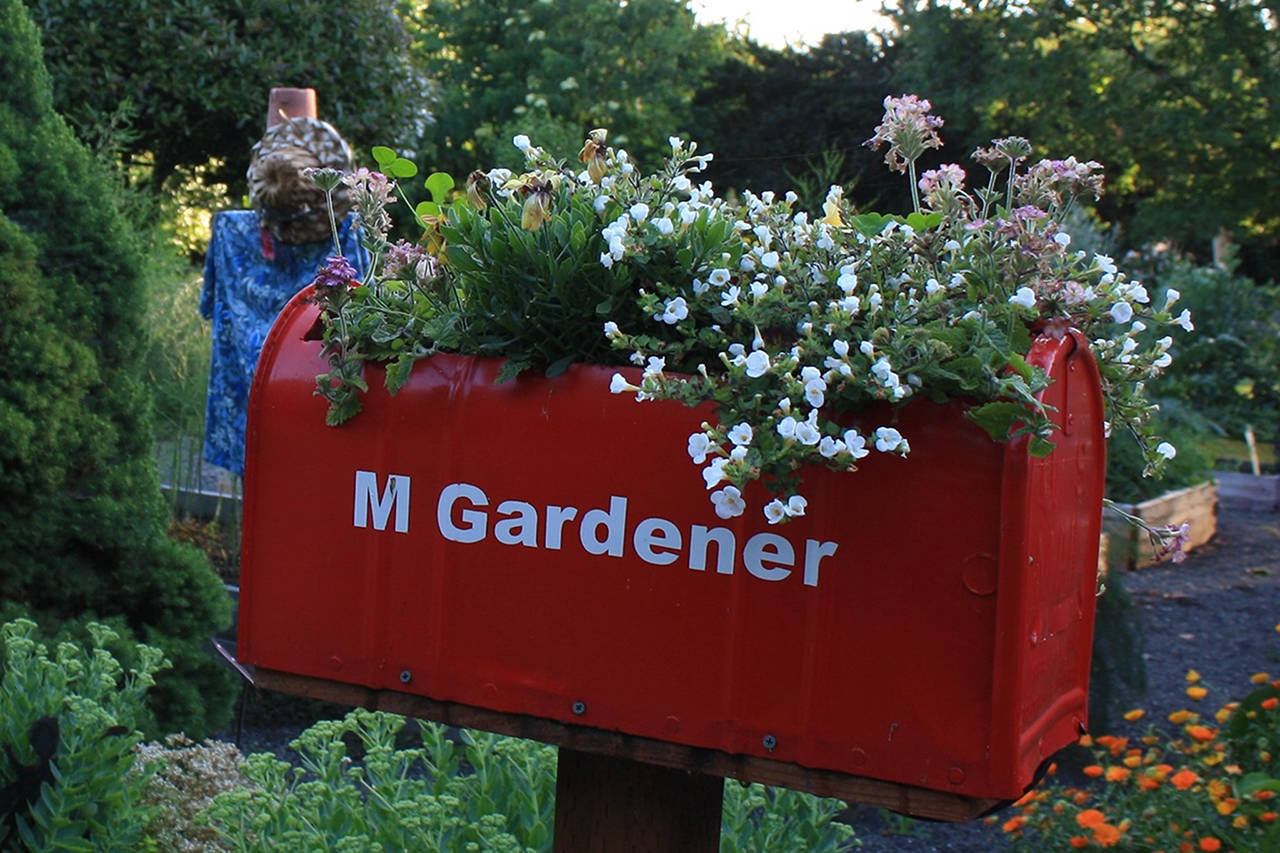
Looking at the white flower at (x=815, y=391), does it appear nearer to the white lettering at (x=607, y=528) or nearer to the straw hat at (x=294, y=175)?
the white lettering at (x=607, y=528)

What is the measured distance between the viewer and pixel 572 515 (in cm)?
138

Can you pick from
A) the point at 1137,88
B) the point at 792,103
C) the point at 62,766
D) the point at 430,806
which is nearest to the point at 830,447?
the point at 430,806

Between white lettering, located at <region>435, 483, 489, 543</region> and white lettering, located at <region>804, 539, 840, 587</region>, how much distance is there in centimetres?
35

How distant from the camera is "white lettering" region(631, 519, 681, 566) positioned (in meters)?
1.33

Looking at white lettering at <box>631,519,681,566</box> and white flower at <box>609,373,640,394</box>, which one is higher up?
white flower at <box>609,373,640,394</box>

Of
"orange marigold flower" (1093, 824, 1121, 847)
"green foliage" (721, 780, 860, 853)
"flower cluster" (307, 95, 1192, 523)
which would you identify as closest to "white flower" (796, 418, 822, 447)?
"flower cluster" (307, 95, 1192, 523)

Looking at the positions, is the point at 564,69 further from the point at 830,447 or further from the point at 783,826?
the point at 830,447

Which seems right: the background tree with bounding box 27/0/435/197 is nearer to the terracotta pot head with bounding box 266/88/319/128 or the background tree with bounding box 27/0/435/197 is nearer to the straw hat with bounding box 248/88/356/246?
the terracotta pot head with bounding box 266/88/319/128

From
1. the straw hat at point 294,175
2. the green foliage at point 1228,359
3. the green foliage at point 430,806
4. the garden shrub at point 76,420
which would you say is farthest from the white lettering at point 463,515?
the green foliage at point 1228,359

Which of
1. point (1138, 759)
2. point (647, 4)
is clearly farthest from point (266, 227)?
point (647, 4)

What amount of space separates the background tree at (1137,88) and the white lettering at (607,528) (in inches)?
630

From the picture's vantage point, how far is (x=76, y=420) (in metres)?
2.96

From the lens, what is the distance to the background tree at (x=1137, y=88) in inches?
622

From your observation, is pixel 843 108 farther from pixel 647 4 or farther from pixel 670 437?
pixel 670 437
